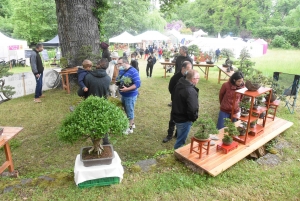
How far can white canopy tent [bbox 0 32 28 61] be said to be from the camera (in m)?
15.2

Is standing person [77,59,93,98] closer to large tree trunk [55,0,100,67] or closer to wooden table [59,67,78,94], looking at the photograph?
large tree trunk [55,0,100,67]

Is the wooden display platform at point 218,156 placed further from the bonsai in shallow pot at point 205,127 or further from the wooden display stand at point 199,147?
the bonsai in shallow pot at point 205,127

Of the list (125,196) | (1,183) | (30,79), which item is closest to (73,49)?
(30,79)

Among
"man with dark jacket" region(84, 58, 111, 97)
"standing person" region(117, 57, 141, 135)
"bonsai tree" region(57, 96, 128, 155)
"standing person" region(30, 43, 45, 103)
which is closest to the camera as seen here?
"bonsai tree" region(57, 96, 128, 155)

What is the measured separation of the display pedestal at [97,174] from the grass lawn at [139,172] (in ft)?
0.26

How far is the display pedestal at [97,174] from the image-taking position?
8.50ft

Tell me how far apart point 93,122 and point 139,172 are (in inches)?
41.8

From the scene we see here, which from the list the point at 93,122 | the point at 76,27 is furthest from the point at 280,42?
the point at 93,122

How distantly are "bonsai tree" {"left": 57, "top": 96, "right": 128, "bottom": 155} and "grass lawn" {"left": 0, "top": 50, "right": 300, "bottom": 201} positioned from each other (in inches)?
12.2

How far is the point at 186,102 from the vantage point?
11.6 feet

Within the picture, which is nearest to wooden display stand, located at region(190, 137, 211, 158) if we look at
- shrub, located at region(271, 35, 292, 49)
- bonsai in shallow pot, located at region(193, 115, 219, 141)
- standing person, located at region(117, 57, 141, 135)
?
bonsai in shallow pot, located at region(193, 115, 219, 141)

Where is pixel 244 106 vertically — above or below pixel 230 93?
below

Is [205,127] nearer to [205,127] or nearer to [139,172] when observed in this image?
[205,127]

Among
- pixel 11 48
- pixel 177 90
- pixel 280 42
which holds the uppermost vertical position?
pixel 280 42
